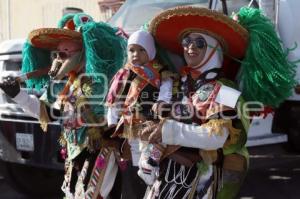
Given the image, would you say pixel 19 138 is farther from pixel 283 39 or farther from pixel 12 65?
pixel 283 39

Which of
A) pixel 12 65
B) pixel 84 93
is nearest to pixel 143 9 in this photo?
pixel 12 65

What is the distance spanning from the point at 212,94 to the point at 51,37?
1.17 m

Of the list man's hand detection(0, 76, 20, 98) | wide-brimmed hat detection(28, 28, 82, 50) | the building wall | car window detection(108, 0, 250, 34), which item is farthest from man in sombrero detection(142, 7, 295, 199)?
the building wall

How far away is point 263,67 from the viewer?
7.97 feet

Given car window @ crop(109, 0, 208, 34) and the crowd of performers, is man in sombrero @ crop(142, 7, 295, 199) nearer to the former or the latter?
the crowd of performers

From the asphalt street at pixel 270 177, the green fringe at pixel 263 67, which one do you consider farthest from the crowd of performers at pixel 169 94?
the asphalt street at pixel 270 177

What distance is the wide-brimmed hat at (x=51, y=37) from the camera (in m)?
3.02

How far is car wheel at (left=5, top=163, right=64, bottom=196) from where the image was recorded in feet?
16.4

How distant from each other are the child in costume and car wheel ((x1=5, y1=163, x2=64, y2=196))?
2452 millimetres

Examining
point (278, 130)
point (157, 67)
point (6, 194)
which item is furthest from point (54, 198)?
point (157, 67)

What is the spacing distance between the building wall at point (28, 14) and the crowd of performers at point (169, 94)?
11209 millimetres

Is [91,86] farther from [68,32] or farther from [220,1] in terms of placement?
[220,1]

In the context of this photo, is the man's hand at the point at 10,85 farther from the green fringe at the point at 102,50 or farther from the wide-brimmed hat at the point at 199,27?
the wide-brimmed hat at the point at 199,27

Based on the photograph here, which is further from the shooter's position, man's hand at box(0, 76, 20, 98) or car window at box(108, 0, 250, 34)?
car window at box(108, 0, 250, 34)
